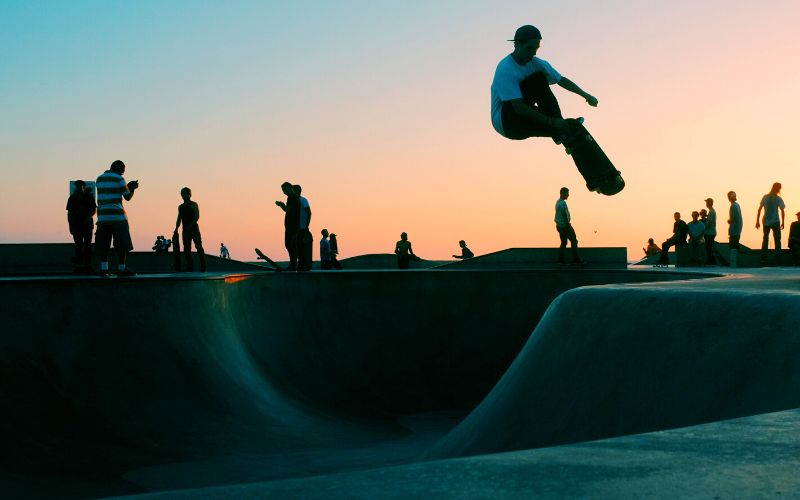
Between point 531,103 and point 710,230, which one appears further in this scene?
point 710,230

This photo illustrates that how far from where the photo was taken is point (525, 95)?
23.6ft

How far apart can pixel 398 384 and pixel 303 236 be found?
4.77 metres

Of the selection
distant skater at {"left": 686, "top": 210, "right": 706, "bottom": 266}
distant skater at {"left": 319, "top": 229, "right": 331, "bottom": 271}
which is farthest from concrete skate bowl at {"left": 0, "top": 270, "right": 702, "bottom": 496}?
distant skater at {"left": 319, "top": 229, "right": 331, "bottom": 271}

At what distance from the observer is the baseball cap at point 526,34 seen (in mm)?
7020

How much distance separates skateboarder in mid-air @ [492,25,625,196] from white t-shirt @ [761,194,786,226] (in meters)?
10.9

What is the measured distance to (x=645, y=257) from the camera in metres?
32.1

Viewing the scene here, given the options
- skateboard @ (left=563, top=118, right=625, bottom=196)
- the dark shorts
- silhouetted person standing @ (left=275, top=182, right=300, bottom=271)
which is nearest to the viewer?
skateboard @ (left=563, top=118, right=625, bottom=196)

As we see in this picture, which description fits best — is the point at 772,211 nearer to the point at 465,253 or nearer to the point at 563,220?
the point at 563,220

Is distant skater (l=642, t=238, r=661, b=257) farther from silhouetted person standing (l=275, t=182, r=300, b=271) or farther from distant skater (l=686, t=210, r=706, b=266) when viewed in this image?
silhouetted person standing (l=275, t=182, r=300, b=271)

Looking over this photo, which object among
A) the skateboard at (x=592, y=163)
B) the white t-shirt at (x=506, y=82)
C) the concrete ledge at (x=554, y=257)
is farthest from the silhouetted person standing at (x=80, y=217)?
the concrete ledge at (x=554, y=257)

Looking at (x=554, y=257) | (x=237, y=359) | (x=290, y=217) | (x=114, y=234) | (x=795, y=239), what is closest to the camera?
(x=237, y=359)

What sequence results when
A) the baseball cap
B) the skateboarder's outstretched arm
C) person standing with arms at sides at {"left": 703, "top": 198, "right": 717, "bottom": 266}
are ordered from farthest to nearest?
person standing with arms at sides at {"left": 703, "top": 198, "right": 717, "bottom": 266}, the skateboarder's outstretched arm, the baseball cap

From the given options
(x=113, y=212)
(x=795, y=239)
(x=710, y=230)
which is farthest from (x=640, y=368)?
(x=795, y=239)

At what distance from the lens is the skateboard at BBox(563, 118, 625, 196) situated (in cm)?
743
